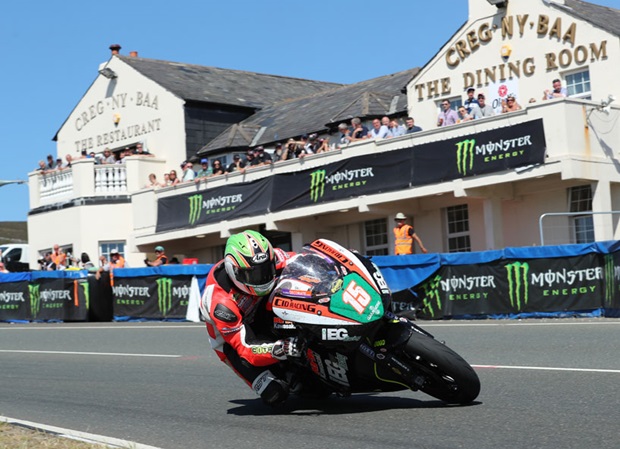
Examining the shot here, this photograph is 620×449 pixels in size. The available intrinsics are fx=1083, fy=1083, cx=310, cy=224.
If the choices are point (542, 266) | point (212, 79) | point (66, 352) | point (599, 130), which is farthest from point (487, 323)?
point (212, 79)

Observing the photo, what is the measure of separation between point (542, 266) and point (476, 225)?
32.1 feet

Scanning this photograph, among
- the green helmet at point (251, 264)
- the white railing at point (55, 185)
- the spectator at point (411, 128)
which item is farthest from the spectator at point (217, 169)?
the green helmet at point (251, 264)

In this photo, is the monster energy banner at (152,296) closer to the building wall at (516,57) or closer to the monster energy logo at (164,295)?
the monster energy logo at (164,295)

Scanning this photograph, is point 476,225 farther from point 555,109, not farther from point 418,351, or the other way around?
point 418,351

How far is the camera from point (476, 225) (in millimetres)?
28312

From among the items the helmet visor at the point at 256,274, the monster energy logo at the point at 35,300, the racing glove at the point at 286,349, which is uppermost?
the monster energy logo at the point at 35,300

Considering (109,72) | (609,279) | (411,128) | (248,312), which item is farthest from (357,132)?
(248,312)

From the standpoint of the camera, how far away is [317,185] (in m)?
29.2

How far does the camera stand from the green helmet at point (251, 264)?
26.4ft

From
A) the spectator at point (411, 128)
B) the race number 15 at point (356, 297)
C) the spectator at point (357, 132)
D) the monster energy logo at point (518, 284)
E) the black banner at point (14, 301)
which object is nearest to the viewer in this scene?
the race number 15 at point (356, 297)

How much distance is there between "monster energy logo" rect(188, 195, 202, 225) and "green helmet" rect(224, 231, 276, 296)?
81.6ft

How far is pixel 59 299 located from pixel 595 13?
1566cm

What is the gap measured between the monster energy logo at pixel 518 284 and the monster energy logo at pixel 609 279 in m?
1.56

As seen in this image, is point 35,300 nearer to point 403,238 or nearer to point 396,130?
point 396,130
